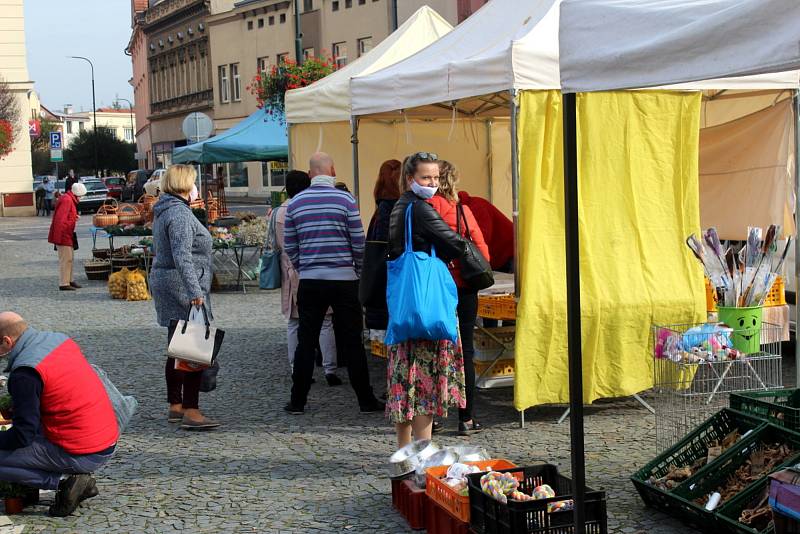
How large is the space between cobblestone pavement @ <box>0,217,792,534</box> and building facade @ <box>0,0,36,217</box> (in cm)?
3765

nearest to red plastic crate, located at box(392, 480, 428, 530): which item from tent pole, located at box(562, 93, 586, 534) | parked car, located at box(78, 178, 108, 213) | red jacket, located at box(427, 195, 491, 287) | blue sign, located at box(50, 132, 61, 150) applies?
tent pole, located at box(562, 93, 586, 534)

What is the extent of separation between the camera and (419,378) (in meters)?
5.93

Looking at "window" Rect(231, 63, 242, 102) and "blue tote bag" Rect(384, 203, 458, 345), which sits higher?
"window" Rect(231, 63, 242, 102)

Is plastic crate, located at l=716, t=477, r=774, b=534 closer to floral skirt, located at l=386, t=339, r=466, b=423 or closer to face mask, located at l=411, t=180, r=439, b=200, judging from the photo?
floral skirt, located at l=386, t=339, r=466, b=423

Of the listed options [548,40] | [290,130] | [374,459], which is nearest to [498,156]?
[290,130]

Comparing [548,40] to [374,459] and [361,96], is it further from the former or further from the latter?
A: [374,459]

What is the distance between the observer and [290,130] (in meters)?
11.4

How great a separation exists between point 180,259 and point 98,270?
37.7 feet

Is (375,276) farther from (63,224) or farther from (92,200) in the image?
(92,200)

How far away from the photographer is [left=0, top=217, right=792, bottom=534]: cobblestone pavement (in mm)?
5340

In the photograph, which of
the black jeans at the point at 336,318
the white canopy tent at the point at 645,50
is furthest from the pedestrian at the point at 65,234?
the white canopy tent at the point at 645,50

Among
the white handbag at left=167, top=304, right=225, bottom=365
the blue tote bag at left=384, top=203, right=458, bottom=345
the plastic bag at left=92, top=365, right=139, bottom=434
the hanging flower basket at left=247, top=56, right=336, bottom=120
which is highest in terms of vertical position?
the hanging flower basket at left=247, top=56, right=336, bottom=120

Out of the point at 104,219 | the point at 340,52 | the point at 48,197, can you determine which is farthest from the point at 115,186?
the point at 104,219

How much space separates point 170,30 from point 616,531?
212 feet
